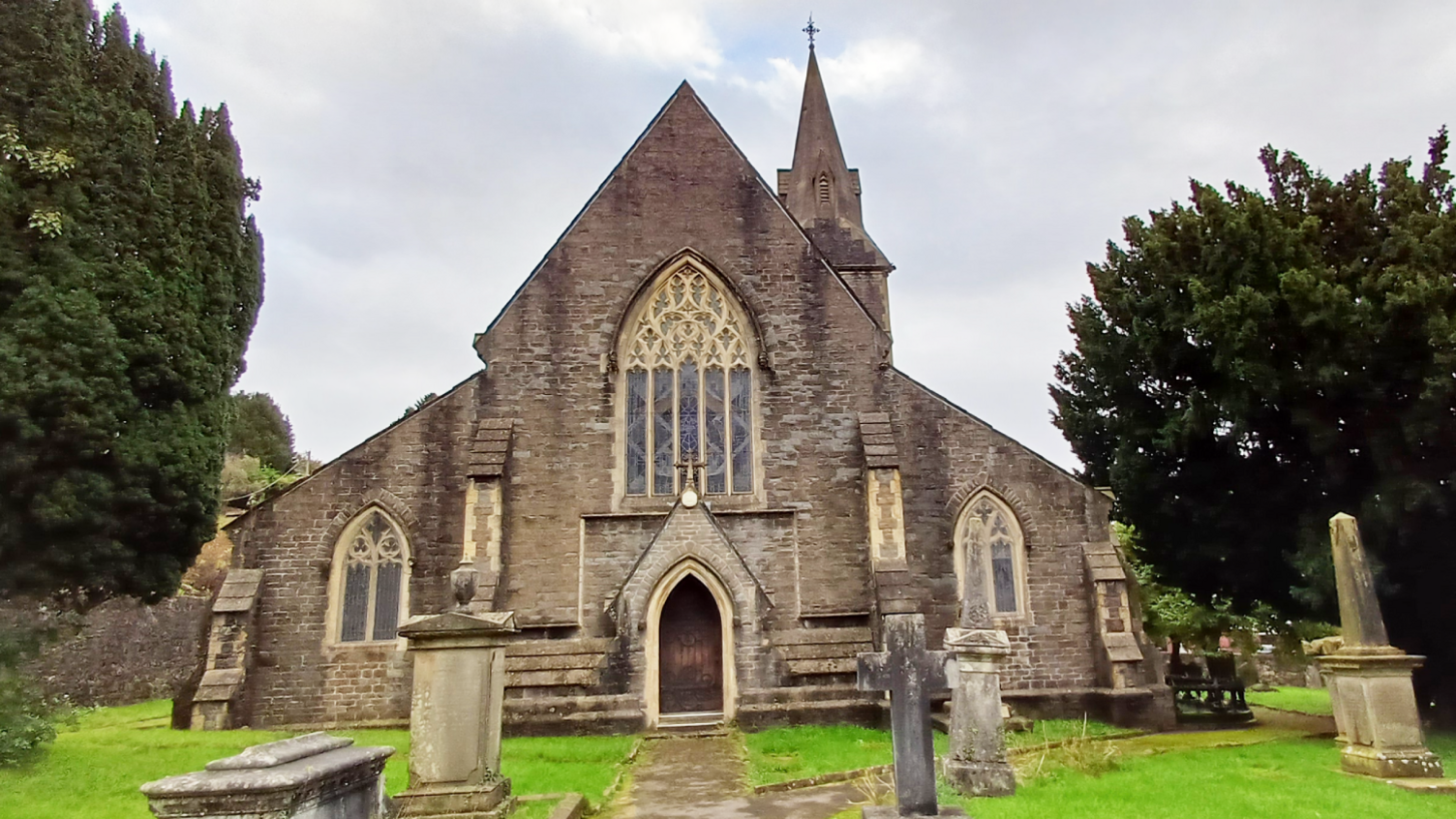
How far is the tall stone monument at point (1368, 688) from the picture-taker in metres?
9.92

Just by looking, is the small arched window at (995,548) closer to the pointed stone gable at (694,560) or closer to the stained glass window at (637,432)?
the pointed stone gable at (694,560)

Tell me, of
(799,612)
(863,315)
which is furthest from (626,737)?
(863,315)

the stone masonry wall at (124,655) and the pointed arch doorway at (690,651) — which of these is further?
the stone masonry wall at (124,655)

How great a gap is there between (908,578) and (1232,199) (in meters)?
8.82

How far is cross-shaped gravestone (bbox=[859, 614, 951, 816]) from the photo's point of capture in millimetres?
7168

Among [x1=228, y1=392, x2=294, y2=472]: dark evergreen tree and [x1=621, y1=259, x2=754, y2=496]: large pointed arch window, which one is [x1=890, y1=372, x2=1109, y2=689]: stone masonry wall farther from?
[x1=228, y1=392, x2=294, y2=472]: dark evergreen tree

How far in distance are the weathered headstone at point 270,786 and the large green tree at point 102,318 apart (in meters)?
11.5

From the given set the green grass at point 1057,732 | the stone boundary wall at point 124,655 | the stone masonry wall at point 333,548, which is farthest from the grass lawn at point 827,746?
the stone boundary wall at point 124,655

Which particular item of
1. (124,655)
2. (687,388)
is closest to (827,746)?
(687,388)

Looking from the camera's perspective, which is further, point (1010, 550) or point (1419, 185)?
point (1010, 550)

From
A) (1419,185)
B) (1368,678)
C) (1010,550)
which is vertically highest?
(1419,185)

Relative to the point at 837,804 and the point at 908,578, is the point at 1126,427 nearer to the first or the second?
the point at 908,578

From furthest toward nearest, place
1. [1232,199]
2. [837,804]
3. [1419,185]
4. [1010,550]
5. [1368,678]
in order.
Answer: [1010,550] → [1232,199] → [1419,185] → [1368,678] → [837,804]

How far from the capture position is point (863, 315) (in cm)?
1827
